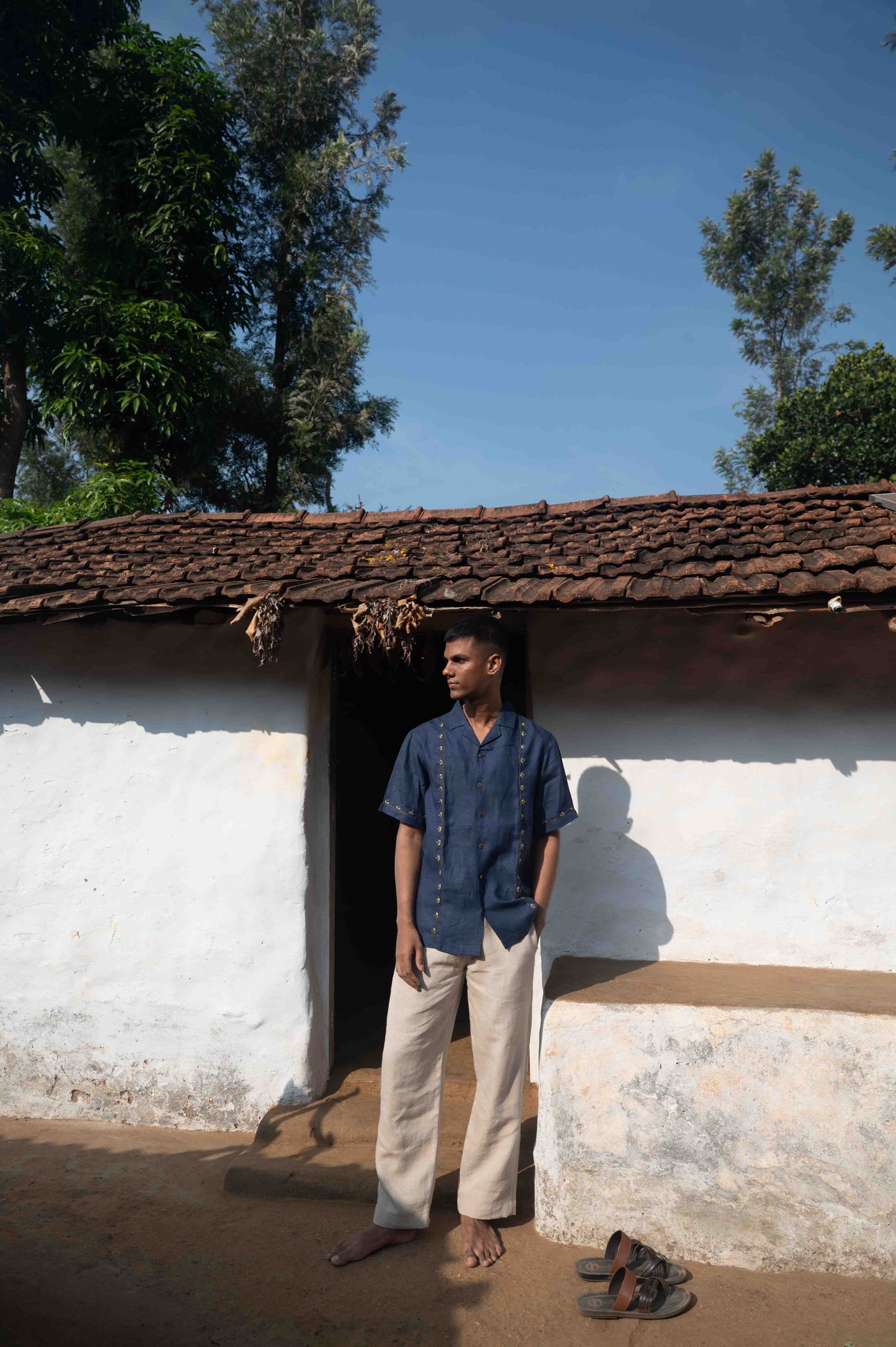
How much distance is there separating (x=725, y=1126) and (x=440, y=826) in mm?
1525

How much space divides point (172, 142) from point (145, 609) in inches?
469

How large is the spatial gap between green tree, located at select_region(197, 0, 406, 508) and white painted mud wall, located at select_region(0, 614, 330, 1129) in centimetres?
1214

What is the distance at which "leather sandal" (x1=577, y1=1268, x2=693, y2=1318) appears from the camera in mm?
2846

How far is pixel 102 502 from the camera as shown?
1040 centimetres

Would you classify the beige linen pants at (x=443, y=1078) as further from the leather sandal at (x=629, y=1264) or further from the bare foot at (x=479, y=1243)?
the leather sandal at (x=629, y=1264)

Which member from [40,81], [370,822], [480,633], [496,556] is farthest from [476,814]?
[40,81]

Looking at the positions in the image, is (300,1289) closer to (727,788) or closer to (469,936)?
(469,936)

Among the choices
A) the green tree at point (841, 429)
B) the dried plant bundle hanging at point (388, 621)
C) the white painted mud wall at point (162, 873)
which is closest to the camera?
the dried plant bundle hanging at point (388, 621)

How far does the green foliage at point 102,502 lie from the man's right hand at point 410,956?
8.62m

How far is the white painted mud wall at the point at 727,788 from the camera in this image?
383 centimetres

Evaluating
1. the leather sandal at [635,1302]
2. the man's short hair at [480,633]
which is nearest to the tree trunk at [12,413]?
the man's short hair at [480,633]

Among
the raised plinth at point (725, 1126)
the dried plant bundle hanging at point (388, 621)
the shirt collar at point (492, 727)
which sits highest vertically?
the dried plant bundle hanging at point (388, 621)

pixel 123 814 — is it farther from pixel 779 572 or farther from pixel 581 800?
pixel 779 572

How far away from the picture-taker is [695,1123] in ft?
10.2
